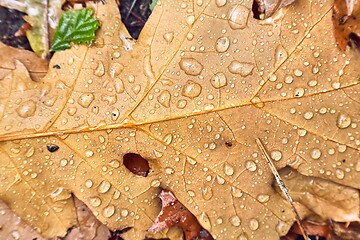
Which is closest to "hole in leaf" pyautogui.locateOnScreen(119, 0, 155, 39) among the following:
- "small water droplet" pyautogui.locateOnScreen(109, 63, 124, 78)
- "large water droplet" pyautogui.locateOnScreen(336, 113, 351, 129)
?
"small water droplet" pyautogui.locateOnScreen(109, 63, 124, 78)

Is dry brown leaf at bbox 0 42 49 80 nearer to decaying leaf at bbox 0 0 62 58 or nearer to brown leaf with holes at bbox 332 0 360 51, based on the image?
decaying leaf at bbox 0 0 62 58

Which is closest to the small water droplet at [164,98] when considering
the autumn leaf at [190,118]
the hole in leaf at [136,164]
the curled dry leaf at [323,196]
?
the autumn leaf at [190,118]

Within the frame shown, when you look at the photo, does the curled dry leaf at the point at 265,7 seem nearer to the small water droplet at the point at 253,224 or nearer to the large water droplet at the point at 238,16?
the large water droplet at the point at 238,16

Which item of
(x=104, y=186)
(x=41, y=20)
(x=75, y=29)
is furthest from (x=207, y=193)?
(x=41, y=20)

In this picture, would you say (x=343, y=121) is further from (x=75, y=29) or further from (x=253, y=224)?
(x=75, y=29)

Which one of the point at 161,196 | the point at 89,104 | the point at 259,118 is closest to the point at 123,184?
the point at 161,196

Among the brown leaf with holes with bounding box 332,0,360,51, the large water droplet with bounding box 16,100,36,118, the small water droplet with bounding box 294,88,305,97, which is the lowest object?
the large water droplet with bounding box 16,100,36,118
